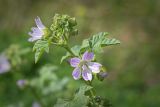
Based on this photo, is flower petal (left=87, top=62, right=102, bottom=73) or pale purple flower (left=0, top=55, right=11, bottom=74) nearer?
flower petal (left=87, top=62, right=102, bottom=73)

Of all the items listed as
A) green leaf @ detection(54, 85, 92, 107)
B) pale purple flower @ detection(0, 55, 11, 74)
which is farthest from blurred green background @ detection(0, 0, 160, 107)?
green leaf @ detection(54, 85, 92, 107)

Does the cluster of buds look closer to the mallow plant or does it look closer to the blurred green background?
the mallow plant

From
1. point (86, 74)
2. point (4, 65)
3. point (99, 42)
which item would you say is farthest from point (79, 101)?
point (4, 65)

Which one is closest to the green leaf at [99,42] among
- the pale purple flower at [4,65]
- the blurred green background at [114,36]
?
the pale purple flower at [4,65]

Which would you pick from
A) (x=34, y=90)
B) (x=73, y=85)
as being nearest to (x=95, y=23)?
(x=73, y=85)

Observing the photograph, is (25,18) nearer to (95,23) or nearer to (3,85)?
(95,23)

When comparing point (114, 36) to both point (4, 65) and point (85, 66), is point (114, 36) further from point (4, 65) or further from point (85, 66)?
point (85, 66)

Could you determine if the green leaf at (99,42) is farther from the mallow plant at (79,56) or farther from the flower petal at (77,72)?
the flower petal at (77,72)
